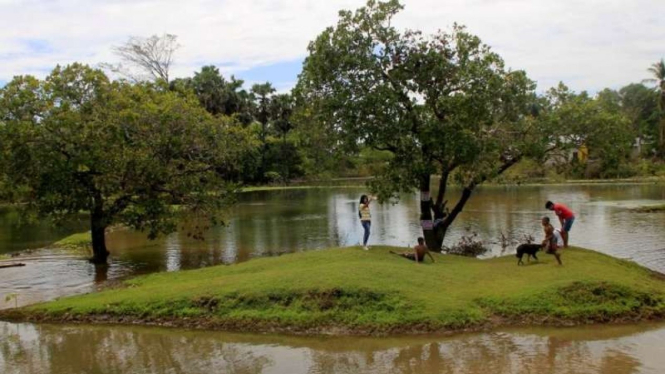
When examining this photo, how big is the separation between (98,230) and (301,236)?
10790 mm

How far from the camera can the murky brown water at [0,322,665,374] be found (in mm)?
9578

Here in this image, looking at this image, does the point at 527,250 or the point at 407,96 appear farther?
the point at 407,96

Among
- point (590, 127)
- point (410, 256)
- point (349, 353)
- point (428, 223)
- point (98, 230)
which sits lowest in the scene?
point (349, 353)

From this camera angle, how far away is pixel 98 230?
2320 cm

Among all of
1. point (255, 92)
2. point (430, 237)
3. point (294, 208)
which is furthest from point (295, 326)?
point (255, 92)

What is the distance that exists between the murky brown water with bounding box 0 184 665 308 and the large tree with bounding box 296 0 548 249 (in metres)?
6.46

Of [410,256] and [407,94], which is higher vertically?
[407,94]

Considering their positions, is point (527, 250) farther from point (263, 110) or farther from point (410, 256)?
point (263, 110)

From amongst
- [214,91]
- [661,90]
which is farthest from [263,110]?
[661,90]

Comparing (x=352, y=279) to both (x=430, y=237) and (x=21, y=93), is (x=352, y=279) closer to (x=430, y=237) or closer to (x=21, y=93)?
(x=430, y=237)

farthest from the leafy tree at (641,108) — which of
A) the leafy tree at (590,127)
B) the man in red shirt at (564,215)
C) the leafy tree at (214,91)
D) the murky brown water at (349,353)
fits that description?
the murky brown water at (349,353)

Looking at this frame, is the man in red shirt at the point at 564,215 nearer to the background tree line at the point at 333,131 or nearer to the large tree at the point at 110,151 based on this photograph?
the background tree line at the point at 333,131

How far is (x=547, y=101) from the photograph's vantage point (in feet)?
67.1

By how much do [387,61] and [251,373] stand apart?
1256cm
